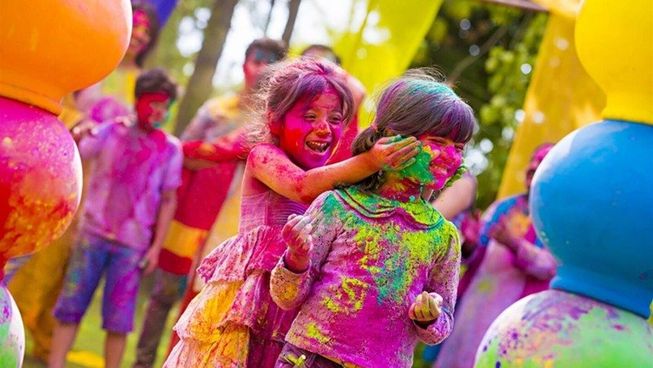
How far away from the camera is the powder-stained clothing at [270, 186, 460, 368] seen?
262 centimetres

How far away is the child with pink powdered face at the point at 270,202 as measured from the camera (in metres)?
2.86

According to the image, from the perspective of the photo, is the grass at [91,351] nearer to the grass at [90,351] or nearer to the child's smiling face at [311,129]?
the grass at [90,351]

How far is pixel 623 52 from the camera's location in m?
2.92

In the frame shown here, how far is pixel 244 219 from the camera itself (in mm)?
3088

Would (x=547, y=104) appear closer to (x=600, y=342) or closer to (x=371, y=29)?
(x=371, y=29)

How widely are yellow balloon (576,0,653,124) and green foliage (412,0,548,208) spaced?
785 cm

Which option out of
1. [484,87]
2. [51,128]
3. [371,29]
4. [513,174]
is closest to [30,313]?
[371,29]

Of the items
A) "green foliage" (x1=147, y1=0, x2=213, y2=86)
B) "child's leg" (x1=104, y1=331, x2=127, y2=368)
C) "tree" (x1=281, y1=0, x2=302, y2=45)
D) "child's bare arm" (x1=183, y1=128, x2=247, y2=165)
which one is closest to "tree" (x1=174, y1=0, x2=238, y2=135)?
"tree" (x1=281, y1=0, x2=302, y2=45)

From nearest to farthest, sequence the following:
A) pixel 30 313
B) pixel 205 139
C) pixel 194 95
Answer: pixel 205 139, pixel 30 313, pixel 194 95

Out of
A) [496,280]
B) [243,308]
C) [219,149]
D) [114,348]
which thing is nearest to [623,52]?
[243,308]

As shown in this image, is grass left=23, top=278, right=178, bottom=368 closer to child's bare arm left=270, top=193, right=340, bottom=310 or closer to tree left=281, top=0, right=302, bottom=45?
tree left=281, top=0, right=302, bottom=45

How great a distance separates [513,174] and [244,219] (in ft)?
11.6

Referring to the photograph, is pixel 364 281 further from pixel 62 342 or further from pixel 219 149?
pixel 62 342

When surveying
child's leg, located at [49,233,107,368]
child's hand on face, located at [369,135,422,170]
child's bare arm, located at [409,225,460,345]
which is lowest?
child's leg, located at [49,233,107,368]
